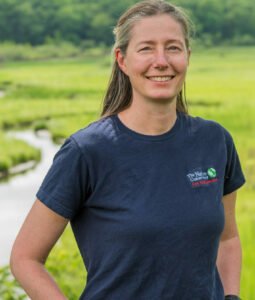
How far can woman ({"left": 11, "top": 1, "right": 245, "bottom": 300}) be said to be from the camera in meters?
1.91

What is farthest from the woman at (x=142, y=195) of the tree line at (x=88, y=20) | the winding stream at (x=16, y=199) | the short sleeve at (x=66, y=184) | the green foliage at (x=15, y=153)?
the tree line at (x=88, y=20)

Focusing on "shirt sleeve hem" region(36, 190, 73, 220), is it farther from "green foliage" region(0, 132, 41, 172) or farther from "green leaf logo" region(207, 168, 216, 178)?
"green foliage" region(0, 132, 41, 172)

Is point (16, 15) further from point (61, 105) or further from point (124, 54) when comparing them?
point (124, 54)

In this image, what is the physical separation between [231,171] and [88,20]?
84.3 m

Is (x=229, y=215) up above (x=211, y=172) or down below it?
below

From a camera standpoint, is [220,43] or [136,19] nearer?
[136,19]

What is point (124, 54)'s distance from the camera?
2.13 meters

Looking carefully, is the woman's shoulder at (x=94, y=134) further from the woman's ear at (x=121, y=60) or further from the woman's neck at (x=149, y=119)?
the woman's ear at (x=121, y=60)

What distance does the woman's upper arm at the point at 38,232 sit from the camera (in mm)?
1943

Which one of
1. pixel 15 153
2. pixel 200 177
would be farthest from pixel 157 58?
pixel 15 153

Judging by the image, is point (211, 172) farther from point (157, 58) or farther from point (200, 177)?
point (157, 58)

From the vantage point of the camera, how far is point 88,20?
84562 mm

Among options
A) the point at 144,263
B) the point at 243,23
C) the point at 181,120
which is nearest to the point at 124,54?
the point at 181,120

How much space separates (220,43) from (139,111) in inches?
3251
